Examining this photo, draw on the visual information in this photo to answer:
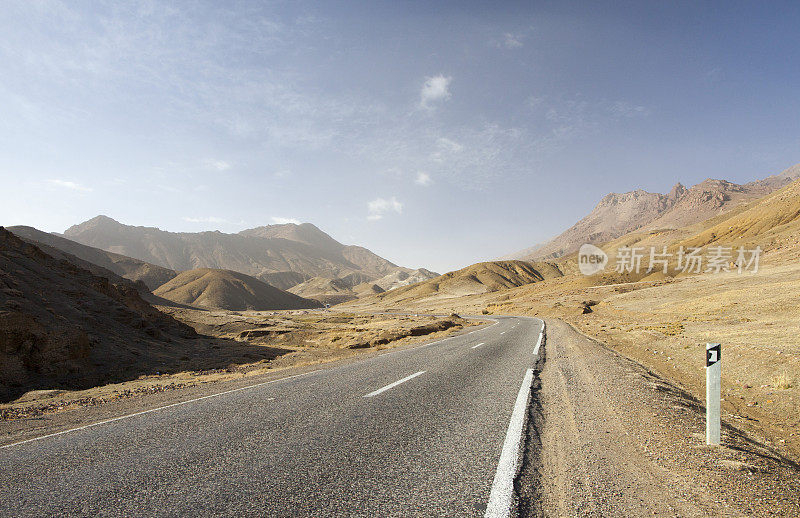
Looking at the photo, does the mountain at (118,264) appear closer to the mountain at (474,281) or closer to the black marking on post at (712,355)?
the mountain at (474,281)

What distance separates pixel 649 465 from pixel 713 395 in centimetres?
156

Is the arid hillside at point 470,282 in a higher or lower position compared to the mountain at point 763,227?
lower

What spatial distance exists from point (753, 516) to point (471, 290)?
139 m

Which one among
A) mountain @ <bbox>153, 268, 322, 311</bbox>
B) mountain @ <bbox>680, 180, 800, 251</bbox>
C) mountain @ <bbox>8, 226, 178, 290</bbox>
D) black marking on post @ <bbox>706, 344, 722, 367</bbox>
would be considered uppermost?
mountain @ <bbox>680, 180, 800, 251</bbox>

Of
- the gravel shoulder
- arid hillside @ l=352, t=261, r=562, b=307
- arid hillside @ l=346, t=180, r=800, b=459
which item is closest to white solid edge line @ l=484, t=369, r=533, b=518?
the gravel shoulder

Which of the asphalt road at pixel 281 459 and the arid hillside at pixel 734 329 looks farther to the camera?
the arid hillside at pixel 734 329

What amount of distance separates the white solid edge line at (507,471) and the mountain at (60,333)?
743 inches

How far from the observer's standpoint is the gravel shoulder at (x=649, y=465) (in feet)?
11.0

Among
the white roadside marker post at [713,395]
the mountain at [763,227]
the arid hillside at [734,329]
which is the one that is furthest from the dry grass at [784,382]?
the mountain at [763,227]

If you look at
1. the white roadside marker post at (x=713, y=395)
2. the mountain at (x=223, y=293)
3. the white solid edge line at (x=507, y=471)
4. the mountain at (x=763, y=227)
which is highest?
the mountain at (x=763, y=227)

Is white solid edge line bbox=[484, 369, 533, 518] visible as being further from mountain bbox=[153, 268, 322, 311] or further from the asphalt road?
mountain bbox=[153, 268, 322, 311]

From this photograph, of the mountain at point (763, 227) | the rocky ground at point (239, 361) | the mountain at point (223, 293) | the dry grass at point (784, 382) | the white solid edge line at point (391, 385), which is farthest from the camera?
the mountain at point (223, 293)

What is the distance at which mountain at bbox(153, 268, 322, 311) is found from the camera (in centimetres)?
12244

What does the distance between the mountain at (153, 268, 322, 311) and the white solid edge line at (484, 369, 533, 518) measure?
12756cm
